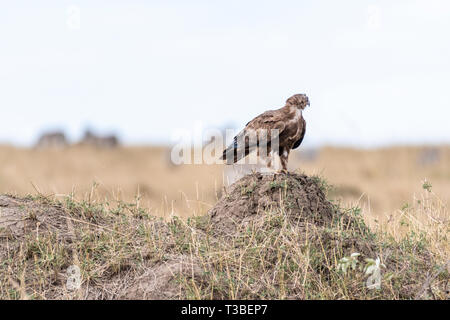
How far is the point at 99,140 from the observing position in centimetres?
3731

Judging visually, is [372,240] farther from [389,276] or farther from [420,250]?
[389,276]

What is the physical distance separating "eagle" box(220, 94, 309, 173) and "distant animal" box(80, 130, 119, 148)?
3022 cm

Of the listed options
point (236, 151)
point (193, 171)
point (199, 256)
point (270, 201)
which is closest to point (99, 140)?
point (193, 171)

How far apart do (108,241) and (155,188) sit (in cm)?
1593

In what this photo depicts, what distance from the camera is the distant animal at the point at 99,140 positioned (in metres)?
36.8

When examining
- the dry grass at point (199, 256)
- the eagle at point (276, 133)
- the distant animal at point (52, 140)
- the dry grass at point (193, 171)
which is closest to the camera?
the dry grass at point (199, 256)

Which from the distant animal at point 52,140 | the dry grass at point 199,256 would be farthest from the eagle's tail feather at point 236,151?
the distant animal at point 52,140

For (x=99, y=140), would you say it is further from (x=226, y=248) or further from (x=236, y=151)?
(x=226, y=248)

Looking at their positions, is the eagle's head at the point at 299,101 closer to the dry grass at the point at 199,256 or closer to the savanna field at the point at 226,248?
the savanna field at the point at 226,248

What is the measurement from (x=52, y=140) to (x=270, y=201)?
33325 mm

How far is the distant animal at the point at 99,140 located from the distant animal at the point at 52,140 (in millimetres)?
1218

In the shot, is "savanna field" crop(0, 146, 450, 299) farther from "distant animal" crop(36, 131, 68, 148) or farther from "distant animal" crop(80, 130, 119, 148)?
"distant animal" crop(36, 131, 68, 148)

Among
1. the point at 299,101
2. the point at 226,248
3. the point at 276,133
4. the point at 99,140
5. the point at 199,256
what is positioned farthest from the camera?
the point at 99,140
